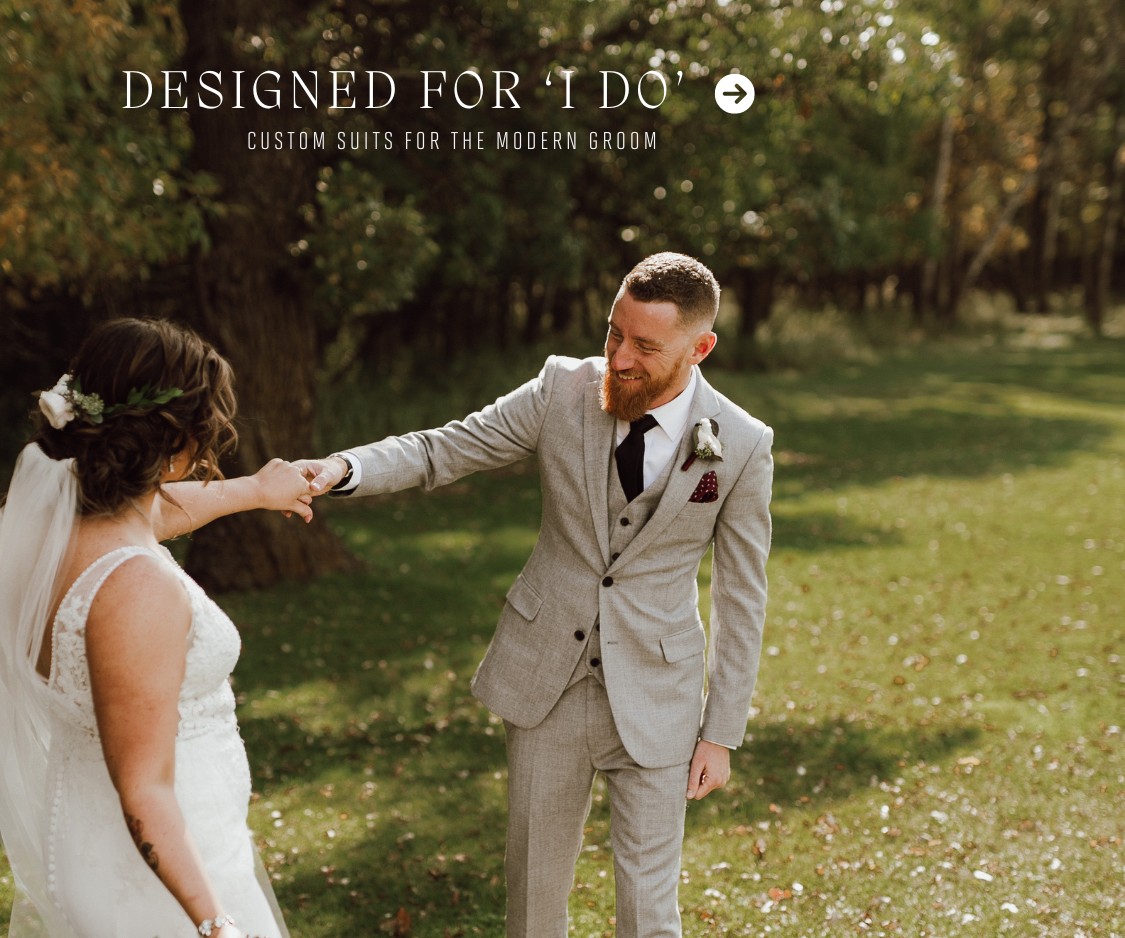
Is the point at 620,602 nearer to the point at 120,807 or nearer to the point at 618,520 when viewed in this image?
the point at 618,520

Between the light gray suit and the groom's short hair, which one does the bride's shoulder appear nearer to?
the light gray suit

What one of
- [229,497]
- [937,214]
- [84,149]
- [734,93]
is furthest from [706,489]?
[937,214]

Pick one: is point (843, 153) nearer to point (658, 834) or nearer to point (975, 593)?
point (975, 593)

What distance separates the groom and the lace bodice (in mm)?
898

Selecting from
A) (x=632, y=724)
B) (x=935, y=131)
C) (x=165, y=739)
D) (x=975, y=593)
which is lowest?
(x=975, y=593)

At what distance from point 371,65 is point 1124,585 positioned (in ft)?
28.9

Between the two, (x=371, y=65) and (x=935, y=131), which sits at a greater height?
(x=935, y=131)

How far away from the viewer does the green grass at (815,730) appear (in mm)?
5082

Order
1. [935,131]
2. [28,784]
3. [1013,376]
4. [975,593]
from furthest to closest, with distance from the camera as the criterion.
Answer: [935,131], [1013,376], [975,593], [28,784]

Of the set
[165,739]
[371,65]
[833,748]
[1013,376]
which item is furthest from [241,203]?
[1013,376]

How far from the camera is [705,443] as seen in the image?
3316 mm

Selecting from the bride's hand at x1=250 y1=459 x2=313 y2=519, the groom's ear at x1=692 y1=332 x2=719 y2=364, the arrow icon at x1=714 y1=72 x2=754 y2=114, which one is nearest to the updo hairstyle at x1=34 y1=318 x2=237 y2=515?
the bride's hand at x1=250 y1=459 x2=313 y2=519

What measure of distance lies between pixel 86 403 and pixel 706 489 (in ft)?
5.92

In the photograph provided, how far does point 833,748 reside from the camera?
6816 millimetres
